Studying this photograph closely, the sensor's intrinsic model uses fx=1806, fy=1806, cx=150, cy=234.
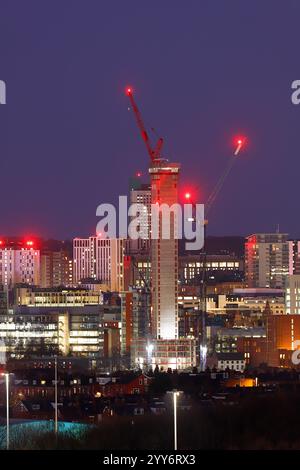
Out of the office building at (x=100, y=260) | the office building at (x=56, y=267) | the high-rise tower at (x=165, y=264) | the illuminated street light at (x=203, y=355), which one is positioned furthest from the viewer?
the office building at (x=56, y=267)

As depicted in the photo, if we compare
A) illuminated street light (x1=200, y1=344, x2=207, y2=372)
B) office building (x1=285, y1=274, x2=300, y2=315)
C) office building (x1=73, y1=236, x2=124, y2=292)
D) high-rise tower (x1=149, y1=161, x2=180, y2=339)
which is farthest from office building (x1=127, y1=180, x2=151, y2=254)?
illuminated street light (x1=200, y1=344, x2=207, y2=372)

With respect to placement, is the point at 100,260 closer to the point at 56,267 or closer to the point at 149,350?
the point at 56,267

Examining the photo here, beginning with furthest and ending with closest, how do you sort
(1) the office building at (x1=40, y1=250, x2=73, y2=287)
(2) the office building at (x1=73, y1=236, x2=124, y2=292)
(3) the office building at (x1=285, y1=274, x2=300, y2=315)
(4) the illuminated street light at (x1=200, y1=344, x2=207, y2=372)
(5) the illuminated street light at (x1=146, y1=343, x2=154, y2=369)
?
(1) the office building at (x1=40, y1=250, x2=73, y2=287)
(2) the office building at (x1=73, y1=236, x2=124, y2=292)
(3) the office building at (x1=285, y1=274, x2=300, y2=315)
(5) the illuminated street light at (x1=146, y1=343, x2=154, y2=369)
(4) the illuminated street light at (x1=200, y1=344, x2=207, y2=372)

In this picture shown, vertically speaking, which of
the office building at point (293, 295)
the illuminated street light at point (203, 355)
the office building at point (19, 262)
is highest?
the office building at point (19, 262)

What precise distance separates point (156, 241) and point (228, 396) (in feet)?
42.6

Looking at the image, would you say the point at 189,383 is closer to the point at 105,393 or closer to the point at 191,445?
the point at 105,393

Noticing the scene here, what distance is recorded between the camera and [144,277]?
37.7m

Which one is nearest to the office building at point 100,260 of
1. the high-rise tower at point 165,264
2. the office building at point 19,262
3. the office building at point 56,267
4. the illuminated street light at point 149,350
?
the office building at point 56,267

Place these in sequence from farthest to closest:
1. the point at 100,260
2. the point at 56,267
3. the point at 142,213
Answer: the point at 56,267
the point at 100,260
the point at 142,213

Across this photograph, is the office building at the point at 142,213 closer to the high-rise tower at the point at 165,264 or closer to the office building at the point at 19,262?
the office building at the point at 19,262

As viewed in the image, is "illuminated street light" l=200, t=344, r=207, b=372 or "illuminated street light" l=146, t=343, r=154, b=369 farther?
"illuminated street light" l=146, t=343, r=154, b=369

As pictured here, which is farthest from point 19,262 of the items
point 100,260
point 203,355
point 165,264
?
point 203,355

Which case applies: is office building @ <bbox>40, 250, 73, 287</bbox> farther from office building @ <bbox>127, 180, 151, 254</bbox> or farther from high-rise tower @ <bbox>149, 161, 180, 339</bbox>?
high-rise tower @ <bbox>149, 161, 180, 339</bbox>

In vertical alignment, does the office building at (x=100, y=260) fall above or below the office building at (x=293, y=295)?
above
